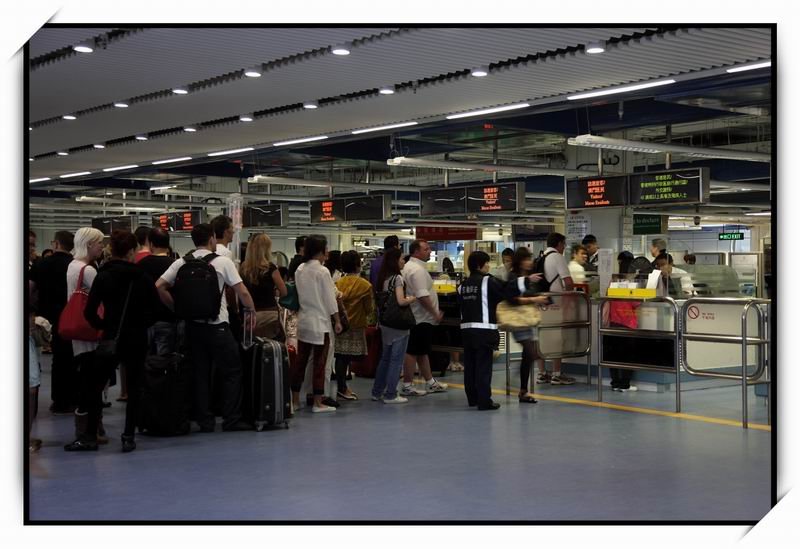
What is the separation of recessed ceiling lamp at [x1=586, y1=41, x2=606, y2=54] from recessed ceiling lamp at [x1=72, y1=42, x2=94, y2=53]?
3.68m

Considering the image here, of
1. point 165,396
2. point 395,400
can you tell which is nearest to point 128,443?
point 165,396

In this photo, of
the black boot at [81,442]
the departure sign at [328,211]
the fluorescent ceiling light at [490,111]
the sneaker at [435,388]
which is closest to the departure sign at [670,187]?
the fluorescent ceiling light at [490,111]

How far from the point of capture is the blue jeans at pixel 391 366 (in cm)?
869

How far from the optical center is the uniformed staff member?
8.20 m

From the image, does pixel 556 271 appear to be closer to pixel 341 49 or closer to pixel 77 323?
pixel 341 49

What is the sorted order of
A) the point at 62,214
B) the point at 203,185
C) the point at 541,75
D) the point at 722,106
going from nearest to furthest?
the point at 541,75 < the point at 722,106 < the point at 203,185 < the point at 62,214

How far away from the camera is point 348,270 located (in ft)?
29.3

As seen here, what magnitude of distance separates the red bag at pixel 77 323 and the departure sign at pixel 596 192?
8490 mm

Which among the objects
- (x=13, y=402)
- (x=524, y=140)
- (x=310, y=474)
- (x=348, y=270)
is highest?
(x=524, y=140)

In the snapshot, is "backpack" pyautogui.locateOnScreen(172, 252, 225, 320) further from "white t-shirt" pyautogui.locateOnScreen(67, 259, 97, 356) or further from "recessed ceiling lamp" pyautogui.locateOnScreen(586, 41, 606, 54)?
"recessed ceiling lamp" pyautogui.locateOnScreen(586, 41, 606, 54)

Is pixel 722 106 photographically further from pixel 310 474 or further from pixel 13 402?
pixel 13 402

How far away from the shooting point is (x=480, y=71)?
7.92m
